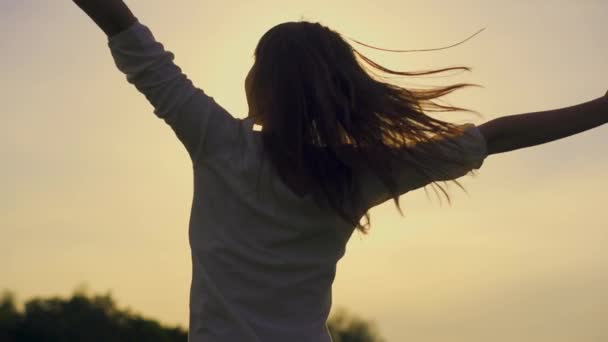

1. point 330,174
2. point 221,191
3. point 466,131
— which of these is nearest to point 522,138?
point 466,131

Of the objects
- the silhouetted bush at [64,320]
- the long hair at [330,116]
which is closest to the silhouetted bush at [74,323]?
the silhouetted bush at [64,320]

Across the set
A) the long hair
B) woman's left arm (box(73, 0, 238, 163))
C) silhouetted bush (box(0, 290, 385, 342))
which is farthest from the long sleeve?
silhouetted bush (box(0, 290, 385, 342))

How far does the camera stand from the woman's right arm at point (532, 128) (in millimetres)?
3514

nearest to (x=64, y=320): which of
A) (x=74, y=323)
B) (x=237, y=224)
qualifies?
(x=74, y=323)

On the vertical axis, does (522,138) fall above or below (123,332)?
above

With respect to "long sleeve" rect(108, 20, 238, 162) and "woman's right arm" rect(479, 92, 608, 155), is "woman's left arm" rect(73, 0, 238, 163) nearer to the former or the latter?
"long sleeve" rect(108, 20, 238, 162)

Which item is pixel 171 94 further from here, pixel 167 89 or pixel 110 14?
pixel 110 14

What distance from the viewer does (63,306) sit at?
40.6 metres

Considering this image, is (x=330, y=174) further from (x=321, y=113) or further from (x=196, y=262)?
(x=196, y=262)

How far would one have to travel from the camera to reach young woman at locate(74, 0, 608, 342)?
335 cm

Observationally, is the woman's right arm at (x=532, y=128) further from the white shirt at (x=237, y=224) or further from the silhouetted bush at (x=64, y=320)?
the silhouetted bush at (x=64, y=320)

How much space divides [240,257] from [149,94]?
0.50m

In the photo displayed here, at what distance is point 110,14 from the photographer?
10.8ft

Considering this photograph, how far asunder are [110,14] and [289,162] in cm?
61
